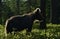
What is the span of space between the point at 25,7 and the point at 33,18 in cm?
1596

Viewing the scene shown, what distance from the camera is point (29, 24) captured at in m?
11.3

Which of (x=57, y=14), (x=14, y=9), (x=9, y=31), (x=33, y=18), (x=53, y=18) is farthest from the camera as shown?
(x=14, y=9)

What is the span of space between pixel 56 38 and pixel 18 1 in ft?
59.9

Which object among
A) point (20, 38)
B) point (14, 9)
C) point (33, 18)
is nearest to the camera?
point (20, 38)

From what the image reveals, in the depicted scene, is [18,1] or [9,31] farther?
[18,1]

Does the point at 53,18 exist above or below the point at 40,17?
below

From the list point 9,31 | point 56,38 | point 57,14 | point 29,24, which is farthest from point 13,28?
point 57,14

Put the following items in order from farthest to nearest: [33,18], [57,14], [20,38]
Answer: [57,14], [33,18], [20,38]

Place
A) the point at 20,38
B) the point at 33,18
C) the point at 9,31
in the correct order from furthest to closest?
the point at 33,18, the point at 9,31, the point at 20,38

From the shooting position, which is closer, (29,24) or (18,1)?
(29,24)

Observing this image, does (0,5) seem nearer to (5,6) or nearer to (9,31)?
(5,6)

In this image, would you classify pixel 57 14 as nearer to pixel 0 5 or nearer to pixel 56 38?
pixel 0 5

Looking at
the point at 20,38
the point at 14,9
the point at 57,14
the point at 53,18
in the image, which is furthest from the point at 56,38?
the point at 14,9

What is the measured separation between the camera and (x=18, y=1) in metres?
28.1
